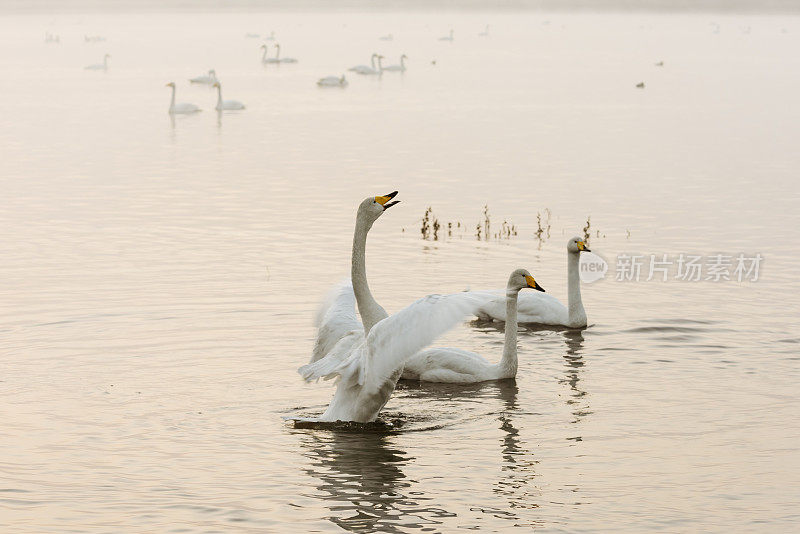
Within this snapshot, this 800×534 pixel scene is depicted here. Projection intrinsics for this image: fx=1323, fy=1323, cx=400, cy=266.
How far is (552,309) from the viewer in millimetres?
15641

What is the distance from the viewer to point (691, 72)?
6175 centimetres

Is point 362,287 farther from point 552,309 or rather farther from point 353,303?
point 552,309

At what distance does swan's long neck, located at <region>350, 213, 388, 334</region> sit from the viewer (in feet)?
37.6

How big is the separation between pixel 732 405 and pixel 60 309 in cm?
813

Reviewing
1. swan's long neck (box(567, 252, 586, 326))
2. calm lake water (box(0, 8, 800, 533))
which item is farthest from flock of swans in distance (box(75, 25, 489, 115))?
swan's long neck (box(567, 252, 586, 326))

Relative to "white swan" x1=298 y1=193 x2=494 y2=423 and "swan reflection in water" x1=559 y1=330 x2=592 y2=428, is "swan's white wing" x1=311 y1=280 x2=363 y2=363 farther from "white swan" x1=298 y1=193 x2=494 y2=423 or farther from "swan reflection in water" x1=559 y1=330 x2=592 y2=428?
"swan reflection in water" x1=559 y1=330 x2=592 y2=428

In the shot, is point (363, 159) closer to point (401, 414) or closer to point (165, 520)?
point (401, 414)

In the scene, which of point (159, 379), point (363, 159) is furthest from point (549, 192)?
point (159, 379)

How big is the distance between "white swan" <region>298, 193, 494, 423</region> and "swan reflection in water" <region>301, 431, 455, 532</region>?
0.32 meters

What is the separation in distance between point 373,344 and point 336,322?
2.19 meters

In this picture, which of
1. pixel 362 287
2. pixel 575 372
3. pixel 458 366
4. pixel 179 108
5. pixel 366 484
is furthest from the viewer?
pixel 179 108

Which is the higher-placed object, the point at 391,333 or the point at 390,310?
the point at 391,333

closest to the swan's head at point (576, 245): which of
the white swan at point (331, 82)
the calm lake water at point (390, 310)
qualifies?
the calm lake water at point (390, 310)

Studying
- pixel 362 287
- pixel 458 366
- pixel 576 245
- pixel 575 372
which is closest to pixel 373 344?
pixel 362 287
